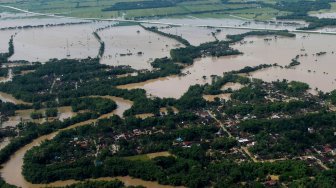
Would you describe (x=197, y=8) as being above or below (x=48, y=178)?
above

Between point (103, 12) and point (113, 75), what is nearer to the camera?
point (113, 75)

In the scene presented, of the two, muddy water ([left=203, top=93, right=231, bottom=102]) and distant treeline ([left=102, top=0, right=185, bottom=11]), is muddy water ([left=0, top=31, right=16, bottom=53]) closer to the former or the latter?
distant treeline ([left=102, top=0, right=185, bottom=11])

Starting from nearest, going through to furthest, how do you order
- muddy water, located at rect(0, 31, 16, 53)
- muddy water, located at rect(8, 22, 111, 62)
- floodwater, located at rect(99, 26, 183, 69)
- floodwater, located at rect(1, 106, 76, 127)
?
floodwater, located at rect(1, 106, 76, 127)
floodwater, located at rect(99, 26, 183, 69)
muddy water, located at rect(8, 22, 111, 62)
muddy water, located at rect(0, 31, 16, 53)

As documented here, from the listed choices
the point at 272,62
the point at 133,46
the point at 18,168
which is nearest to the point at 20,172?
the point at 18,168

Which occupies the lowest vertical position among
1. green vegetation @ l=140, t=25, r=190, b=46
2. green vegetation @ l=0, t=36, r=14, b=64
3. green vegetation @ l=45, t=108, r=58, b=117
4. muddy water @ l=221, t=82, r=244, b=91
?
green vegetation @ l=45, t=108, r=58, b=117

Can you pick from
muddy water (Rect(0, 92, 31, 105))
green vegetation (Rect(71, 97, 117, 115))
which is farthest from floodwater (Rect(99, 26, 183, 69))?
muddy water (Rect(0, 92, 31, 105))

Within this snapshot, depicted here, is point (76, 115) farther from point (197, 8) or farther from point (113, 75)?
point (197, 8)

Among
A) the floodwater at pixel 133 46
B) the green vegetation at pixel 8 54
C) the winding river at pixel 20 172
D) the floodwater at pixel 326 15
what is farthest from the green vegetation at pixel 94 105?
the floodwater at pixel 326 15

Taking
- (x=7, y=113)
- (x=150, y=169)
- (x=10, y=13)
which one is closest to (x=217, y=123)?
(x=150, y=169)
